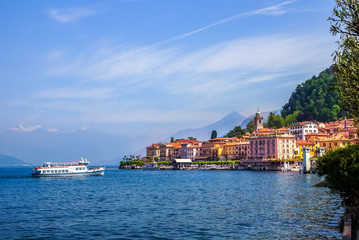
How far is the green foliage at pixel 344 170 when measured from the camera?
2287cm

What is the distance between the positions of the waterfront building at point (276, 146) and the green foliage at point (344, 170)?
14082 centimetres

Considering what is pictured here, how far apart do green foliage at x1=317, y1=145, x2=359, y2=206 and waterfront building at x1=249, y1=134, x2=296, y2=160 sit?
140817 mm

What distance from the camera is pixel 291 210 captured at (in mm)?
34469

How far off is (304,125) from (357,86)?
568ft

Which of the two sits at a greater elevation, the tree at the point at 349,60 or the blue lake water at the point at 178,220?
the tree at the point at 349,60

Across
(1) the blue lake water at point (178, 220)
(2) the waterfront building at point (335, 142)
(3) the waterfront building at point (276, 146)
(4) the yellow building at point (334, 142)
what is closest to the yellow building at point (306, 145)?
(3) the waterfront building at point (276, 146)

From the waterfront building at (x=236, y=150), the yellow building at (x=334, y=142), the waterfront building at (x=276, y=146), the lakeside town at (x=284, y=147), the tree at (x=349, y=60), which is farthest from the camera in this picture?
the waterfront building at (x=236, y=150)

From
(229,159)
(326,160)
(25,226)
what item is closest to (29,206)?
(25,226)

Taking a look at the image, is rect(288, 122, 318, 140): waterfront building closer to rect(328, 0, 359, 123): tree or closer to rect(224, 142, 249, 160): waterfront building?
rect(224, 142, 249, 160): waterfront building

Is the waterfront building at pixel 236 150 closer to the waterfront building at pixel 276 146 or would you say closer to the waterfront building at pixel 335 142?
the waterfront building at pixel 276 146

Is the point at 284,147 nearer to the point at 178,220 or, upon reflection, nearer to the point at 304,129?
the point at 304,129

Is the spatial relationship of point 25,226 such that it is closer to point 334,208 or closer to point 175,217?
point 175,217

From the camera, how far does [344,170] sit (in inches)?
922

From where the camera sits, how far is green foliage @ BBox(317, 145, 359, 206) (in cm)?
2287
